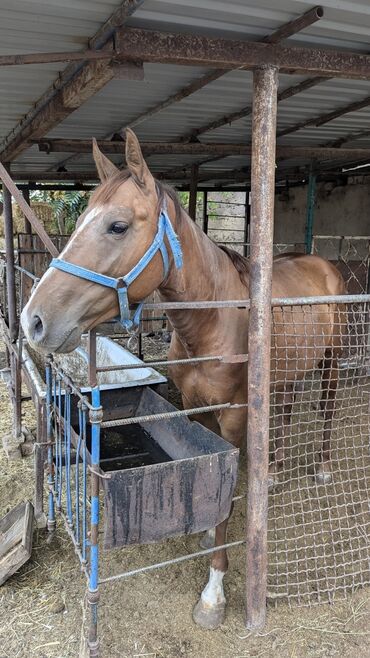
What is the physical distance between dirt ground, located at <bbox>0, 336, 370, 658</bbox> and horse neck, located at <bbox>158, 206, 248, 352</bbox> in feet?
4.17

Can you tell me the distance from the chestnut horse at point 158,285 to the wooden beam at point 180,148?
67.6 inches

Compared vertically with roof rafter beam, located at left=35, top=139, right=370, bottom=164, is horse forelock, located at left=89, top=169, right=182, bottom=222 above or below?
below

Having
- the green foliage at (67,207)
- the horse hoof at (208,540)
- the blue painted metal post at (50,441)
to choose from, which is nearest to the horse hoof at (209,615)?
the horse hoof at (208,540)

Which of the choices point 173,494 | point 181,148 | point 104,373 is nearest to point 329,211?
point 181,148

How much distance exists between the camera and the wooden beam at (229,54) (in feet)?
5.98

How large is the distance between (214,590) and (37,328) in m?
1.61

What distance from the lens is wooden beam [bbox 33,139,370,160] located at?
383cm

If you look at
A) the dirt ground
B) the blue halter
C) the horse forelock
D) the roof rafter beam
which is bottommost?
the dirt ground

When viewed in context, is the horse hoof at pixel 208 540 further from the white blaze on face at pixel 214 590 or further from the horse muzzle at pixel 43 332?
the horse muzzle at pixel 43 332

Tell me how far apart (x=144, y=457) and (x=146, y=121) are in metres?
2.63

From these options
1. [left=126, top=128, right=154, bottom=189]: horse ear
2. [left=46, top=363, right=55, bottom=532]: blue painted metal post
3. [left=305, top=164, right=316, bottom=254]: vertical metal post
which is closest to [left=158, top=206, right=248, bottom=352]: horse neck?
[left=126, top=128, right=154, bottom=189]: horse ear

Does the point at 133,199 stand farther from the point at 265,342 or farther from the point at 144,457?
the point at 144,457

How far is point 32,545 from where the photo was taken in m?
2.77

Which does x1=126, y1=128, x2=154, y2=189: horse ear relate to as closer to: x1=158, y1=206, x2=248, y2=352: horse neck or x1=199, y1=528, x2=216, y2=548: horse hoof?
x1=158, y1=206, x2=248, y2=352: horse neck
